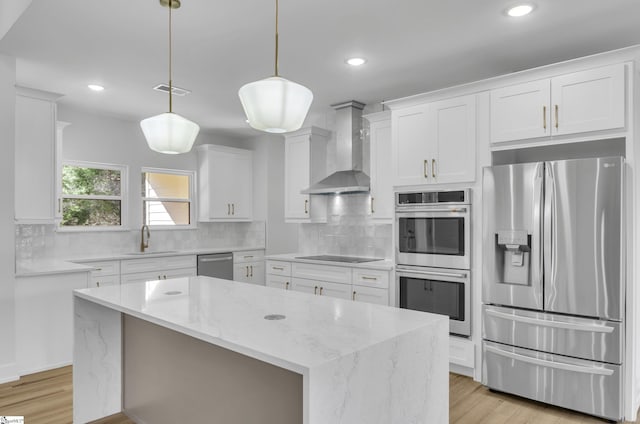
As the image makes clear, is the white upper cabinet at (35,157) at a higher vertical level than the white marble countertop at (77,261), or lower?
higher

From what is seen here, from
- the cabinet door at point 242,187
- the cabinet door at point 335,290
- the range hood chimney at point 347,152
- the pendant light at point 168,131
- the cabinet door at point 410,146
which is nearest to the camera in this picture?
the pendant light at point 168,131

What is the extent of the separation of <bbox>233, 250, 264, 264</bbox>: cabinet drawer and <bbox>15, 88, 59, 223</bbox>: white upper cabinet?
2.53 meters

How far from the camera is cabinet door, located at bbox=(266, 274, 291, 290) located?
→ 4.83 meters

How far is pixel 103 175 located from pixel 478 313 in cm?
461

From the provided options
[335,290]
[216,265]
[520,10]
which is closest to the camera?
[520,10]

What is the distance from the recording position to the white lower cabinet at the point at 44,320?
3510 millimetres

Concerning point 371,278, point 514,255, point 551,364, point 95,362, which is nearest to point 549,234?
point 514,255

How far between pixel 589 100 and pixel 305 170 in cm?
314

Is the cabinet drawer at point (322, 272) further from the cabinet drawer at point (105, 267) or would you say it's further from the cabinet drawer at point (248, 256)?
the cabinet drawer at point (105, 267)

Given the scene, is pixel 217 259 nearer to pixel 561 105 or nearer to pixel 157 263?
pixel 157 263

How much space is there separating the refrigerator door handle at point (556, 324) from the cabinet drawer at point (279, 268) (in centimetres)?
235

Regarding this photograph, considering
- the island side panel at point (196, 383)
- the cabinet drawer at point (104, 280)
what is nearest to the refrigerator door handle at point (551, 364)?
the island side panel at point (196, 383)

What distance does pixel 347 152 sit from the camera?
15.7 ft

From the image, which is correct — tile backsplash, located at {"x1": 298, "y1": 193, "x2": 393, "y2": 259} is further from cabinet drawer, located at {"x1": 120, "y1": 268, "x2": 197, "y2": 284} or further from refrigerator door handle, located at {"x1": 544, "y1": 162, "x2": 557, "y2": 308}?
refrigerator door handle, located at {"x1": 544, "y1": 162, "x2": 557, "y2": 308}
